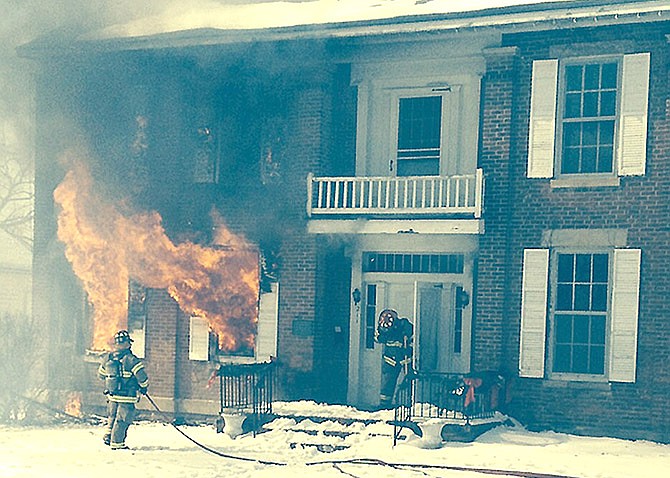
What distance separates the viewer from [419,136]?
14148 mm

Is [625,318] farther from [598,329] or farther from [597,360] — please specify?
[597,360]

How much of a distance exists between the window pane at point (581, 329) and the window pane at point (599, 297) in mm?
234

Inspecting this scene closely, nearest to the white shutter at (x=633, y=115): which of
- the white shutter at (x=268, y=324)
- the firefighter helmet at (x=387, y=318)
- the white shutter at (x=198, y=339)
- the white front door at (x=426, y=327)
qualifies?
the white front door at (x=426, y=327)

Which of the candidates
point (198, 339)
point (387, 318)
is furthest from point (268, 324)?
point (387, 318)

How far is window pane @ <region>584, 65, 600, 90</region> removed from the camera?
13.0 metres

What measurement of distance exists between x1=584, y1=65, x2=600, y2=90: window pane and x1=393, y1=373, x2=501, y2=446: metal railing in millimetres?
4776

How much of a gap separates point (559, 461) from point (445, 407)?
2090mm

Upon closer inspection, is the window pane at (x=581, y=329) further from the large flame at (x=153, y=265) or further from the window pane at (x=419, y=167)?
the large flame at (x=153, y=265)

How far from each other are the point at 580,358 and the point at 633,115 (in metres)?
3.75

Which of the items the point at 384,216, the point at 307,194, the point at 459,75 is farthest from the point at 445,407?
the point at 459,75

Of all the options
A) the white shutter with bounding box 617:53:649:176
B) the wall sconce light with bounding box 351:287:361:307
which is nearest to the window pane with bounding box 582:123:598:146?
the white shutter with bounding box 617:53:649:176

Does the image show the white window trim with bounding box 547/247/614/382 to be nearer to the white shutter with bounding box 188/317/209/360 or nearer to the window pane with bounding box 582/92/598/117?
the window pane with bounding box 582/92/598/117

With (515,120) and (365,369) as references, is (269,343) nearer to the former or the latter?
(365,369)

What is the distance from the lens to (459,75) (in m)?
13.8
